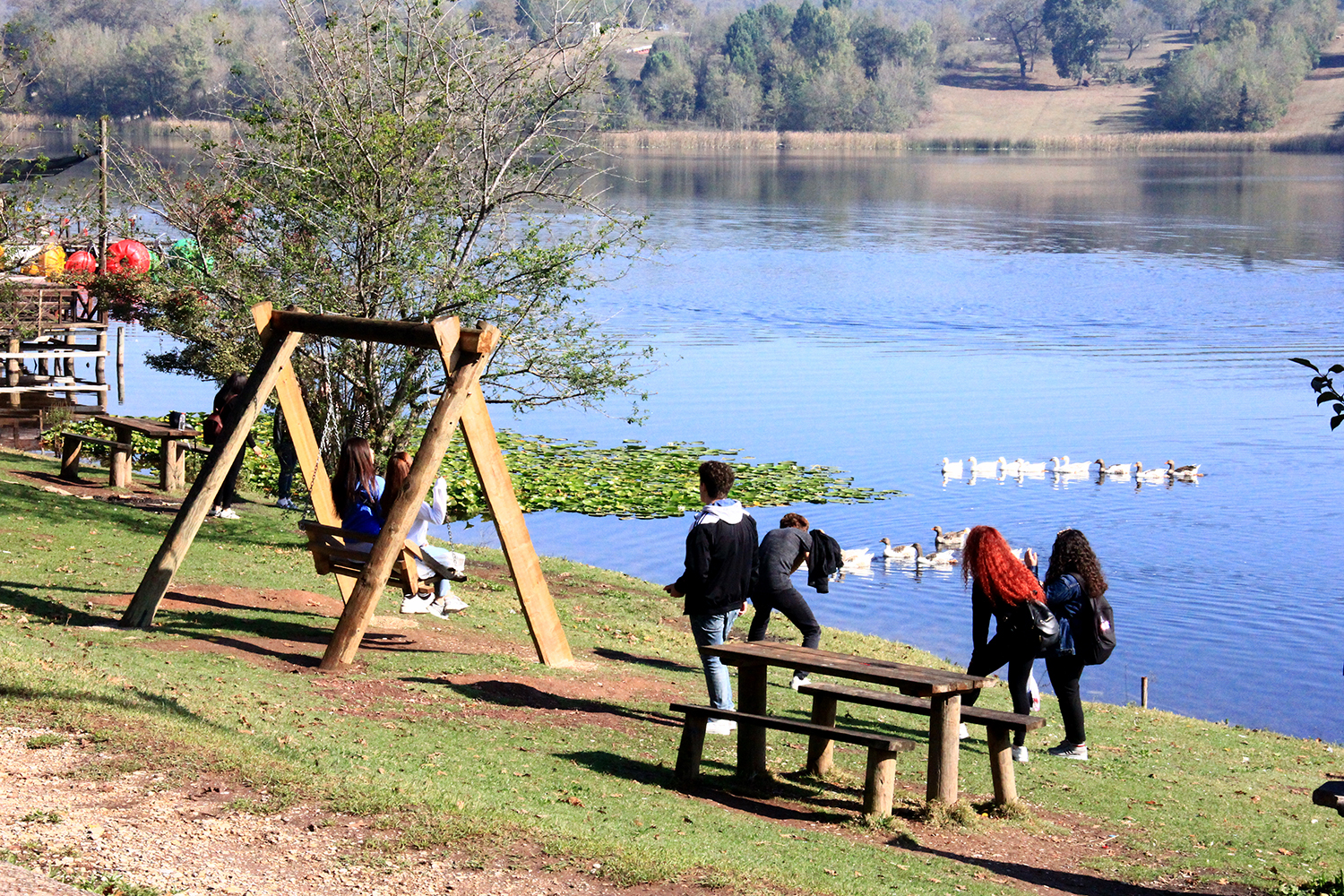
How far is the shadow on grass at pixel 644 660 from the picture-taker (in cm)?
1330

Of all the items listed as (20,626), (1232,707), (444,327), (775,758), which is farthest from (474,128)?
(1232,707)

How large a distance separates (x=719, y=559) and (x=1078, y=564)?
2.93m

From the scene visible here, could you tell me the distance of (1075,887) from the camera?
26.1ft

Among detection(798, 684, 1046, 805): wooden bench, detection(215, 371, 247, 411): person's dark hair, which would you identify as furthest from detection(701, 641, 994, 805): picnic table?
detection(215, 371, 247, 411): person's dark hair

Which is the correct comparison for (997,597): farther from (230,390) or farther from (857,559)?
(857,559)

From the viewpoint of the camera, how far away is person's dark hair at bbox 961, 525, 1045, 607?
10.6 m

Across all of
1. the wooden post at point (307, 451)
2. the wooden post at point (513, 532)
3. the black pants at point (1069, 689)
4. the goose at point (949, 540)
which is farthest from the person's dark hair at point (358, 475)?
the goose at point (949, 540)

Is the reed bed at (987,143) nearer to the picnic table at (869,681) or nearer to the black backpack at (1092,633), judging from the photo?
the black backpack at (1092,633)

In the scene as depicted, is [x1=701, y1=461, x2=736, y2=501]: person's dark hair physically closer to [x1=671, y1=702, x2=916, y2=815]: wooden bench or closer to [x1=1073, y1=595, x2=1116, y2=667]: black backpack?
[x1=671, y1=702, x2=916, y2=815]: wooden bench

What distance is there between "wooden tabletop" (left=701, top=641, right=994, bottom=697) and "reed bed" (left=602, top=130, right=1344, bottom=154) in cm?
14357

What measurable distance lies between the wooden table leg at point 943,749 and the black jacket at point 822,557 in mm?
3236

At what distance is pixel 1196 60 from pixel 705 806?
18149cm

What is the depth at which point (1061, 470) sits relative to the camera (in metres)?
28.6

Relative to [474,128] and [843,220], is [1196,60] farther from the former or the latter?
[474,128]
